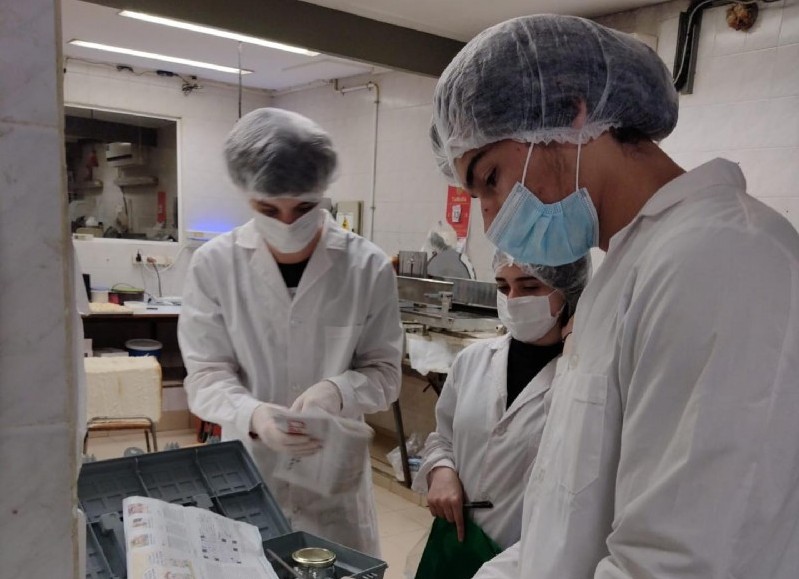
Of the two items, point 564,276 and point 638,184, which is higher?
point 638,184

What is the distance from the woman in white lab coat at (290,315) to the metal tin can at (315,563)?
1.68ft

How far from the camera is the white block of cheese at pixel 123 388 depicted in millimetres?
3314

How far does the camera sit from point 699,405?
608 mm

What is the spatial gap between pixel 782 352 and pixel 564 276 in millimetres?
961

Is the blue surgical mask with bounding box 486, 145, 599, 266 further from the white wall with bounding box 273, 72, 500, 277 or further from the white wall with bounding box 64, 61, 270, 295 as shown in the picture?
the white wall with bounding box 64, 61, 270, 295

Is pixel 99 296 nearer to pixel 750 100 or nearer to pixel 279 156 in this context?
pixel 279 156

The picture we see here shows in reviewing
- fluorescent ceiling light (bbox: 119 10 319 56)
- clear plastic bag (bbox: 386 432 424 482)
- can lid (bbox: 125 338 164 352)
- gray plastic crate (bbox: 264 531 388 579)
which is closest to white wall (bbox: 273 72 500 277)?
fluorescent ceiling light (bbox: 119 10 319 56)

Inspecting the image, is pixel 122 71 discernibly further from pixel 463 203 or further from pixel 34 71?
pixel 34 71

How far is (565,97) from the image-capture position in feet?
2.75

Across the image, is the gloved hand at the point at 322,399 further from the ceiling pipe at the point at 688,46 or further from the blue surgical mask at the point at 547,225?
the ceiling pipe at the point at 688,46

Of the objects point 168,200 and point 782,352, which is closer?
point 782,352

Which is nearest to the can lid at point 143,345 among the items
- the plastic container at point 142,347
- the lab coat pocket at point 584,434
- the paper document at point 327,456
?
the plastic container at point 142,347

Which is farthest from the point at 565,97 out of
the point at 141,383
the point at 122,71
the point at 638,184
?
the point at 122,71

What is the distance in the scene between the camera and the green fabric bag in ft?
4.59
